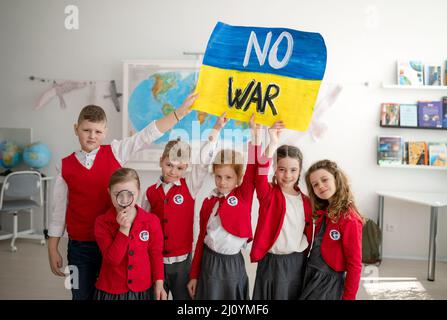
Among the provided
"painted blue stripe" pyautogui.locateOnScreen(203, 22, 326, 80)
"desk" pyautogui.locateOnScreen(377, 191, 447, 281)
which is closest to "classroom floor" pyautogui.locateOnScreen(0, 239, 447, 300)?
"desk" pyautogui.locateOnScreen(377, 191, 447, 281)

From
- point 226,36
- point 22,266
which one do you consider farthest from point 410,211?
point 22,266

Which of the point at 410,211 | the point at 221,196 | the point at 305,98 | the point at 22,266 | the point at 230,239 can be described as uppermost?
the point at 305,98

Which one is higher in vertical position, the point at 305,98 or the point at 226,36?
the point at 226,36

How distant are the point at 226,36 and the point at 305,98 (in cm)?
36

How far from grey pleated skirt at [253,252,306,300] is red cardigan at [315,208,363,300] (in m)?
0.11

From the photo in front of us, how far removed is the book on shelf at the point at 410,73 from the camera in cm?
382

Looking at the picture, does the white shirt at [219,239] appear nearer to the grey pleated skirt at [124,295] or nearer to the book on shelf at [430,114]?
the grey pleated skirt at [124,295]

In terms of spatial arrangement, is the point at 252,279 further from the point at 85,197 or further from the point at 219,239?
the point at 85,197

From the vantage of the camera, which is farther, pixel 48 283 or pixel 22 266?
pixel 22 266

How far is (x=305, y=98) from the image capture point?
4.36 ft

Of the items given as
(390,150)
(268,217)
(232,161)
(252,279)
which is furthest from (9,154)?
(390,150)

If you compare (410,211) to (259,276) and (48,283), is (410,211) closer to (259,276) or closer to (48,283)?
(259,276)

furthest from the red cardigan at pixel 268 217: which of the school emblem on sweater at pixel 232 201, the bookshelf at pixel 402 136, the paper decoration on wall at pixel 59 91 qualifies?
the paper decoration on wall at pixel 59 91

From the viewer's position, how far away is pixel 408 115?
3850mm
